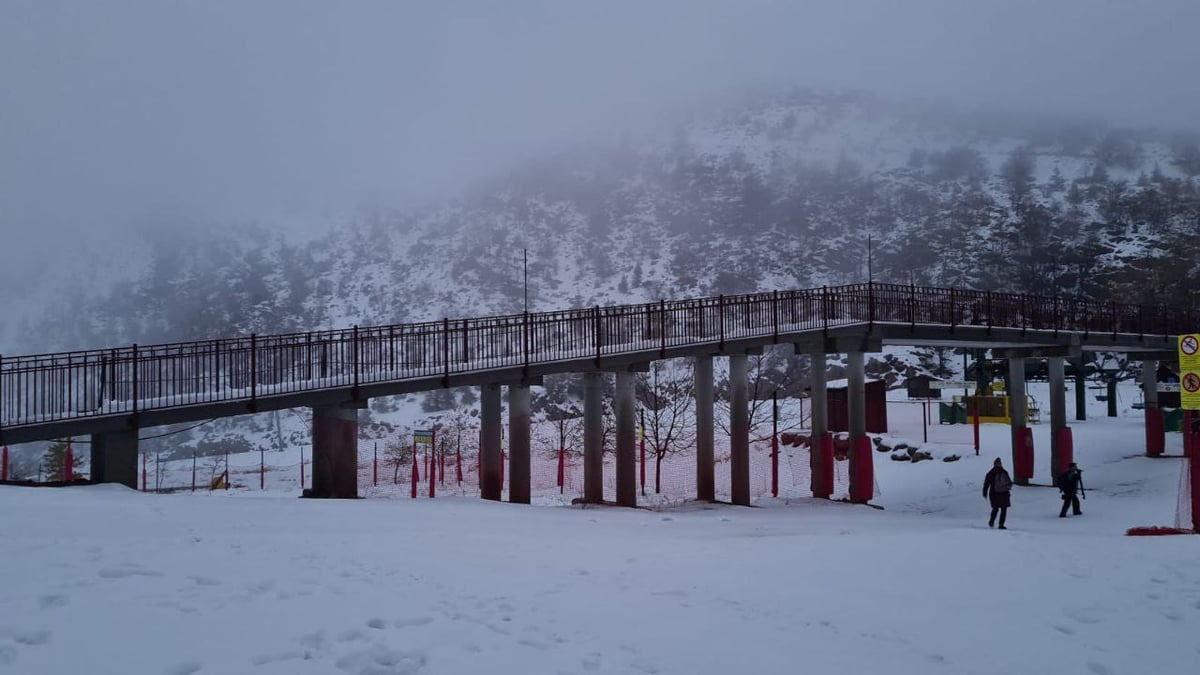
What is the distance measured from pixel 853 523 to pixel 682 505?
491 cm

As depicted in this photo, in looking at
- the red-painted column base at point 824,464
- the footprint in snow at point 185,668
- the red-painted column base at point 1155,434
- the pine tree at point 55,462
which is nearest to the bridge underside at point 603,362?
the red-painted column base at point 824,464

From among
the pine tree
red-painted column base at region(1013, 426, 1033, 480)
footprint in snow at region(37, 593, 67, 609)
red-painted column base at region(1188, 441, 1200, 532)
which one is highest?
footprint in snow at region(37, 593, 67, 609)

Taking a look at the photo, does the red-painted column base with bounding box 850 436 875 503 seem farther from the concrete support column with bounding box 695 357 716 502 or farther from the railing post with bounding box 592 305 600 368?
the railing post with bounding box 592 305 600 368

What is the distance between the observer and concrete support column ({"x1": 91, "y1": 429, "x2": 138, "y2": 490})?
14328 millimetres

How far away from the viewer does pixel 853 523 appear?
1777 centimetres

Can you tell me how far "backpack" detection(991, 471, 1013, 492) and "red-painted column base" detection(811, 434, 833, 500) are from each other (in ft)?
21.3

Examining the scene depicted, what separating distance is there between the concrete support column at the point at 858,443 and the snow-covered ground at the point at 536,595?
35.7ft

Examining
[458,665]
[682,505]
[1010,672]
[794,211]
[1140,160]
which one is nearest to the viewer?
[458,665]

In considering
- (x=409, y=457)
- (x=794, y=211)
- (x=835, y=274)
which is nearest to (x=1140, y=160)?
(x=794, y=211)

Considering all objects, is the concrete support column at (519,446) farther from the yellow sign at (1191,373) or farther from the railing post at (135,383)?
the yellow sign at (1191,373)

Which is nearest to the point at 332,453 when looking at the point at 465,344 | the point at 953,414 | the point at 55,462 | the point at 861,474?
the point at 465,344

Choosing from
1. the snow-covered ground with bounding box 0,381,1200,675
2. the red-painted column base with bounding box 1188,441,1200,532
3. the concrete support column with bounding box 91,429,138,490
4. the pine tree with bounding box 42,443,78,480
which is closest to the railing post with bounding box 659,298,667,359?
the snow-covered ground with bounding box 0,381,1200,675

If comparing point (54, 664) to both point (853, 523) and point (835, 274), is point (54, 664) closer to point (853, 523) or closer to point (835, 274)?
point (853, 523)

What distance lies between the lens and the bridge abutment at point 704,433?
22.0 m
